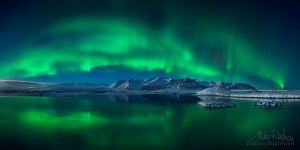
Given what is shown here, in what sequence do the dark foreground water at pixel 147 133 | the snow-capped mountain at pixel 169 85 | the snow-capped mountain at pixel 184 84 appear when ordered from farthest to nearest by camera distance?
the snow-capped mountain at pixel 169 85
the snow-capped mountain at pixel 184 84
the dark foreground water at pixel 147 133

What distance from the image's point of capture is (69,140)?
74.5ft

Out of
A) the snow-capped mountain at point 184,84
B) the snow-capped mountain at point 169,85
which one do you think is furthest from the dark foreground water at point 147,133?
the snow-capped mountain at point 169,85

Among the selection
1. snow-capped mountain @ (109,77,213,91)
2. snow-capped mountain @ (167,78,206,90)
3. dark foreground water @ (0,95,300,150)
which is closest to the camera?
dark foreground water @ (0,95,300,150)

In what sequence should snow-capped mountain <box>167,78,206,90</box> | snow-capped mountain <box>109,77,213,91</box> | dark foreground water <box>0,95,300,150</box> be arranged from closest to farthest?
dark foreground water <box>0,95,300,150</box>
snow-capped mountain <box>167,78,206,90</box>
snow-capped mountain <box>109,77,213,91</box>

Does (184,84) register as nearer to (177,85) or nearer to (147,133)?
(177,85)

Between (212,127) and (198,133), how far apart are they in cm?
288

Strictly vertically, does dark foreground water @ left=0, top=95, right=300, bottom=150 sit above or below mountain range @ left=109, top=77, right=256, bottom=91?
below
